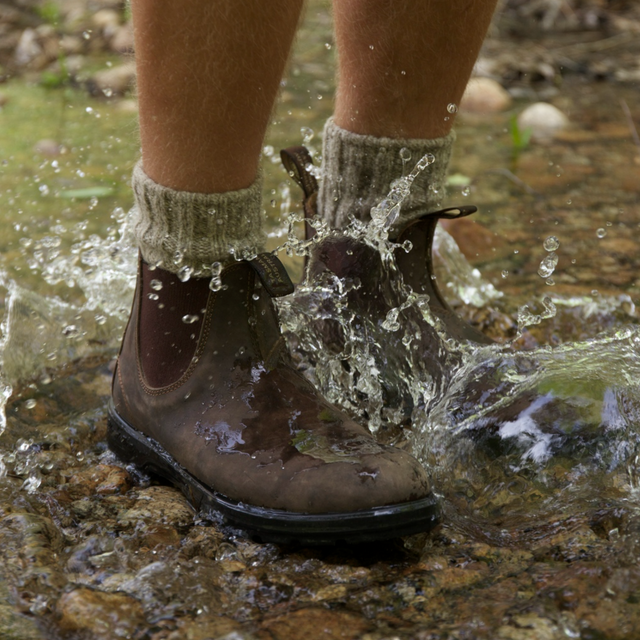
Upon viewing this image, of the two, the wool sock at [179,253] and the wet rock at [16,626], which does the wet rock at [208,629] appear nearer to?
the wet rock at [16,626]

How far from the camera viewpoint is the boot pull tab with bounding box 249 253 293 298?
1.29 meters

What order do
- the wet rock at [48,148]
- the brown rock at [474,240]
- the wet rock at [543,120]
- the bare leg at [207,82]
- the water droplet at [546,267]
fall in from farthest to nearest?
the wet rock at [543,120]
the wet rock at [48,148]
the brown rock at [474,240]
the water droplet at [546,267]
the bare leg at [207,82]

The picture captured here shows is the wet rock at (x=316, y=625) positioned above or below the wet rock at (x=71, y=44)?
above

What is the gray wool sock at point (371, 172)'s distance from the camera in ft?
4.93

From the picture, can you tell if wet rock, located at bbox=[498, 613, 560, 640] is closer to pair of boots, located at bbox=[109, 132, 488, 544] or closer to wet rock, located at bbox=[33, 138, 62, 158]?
pair of boots, located at bbox=[109, 132, 488, 544]

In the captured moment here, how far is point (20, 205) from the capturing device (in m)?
2.78

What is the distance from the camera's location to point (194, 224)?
124 centimetres

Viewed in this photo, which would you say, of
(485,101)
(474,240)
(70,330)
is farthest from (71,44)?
(70,330)

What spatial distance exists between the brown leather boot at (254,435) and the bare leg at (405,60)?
15.3 inches

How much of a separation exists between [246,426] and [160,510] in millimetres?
192

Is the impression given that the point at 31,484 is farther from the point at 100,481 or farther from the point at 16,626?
the point at 16,626

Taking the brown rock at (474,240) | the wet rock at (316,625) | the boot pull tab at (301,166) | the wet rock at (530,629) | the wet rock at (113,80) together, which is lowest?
the wet rock at (113,80)

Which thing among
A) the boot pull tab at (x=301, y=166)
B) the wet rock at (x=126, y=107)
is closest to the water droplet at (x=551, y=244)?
the boot pull tab at (x=301, y=166)

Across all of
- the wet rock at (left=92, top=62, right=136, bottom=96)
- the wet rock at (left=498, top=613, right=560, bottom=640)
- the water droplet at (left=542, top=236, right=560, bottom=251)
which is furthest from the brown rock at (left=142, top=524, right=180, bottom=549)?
the wet rock at (left=92, top=62, right=136, bottom=96)
